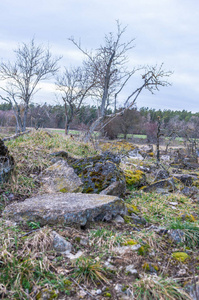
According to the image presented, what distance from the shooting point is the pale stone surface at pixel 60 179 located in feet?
13.8

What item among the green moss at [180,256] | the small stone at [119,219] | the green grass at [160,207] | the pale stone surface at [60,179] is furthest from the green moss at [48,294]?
the pale stone surface at [60,179]

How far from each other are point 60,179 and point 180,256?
2.52m

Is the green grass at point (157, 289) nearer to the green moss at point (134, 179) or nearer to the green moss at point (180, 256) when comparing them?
the green moss at point (180, 256)

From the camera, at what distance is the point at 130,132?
118ft

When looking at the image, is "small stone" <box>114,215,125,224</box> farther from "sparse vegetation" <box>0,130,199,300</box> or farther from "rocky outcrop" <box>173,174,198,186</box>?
"rocky outcrop" <box>173,174,198,186</box>

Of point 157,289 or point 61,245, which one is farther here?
point 61,245

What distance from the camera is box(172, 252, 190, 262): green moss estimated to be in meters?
2.49

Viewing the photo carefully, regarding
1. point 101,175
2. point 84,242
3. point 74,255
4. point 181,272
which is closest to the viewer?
point 181,272

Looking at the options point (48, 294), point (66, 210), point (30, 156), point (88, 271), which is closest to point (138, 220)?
point (66, 210)

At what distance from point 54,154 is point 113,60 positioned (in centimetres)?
938

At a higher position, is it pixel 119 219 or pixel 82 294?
pixel 119 219

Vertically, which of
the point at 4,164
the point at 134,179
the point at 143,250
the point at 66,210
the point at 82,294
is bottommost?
the point at 82,294

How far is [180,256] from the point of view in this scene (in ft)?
8.31

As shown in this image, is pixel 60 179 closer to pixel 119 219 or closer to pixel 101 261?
pixel 119 219
